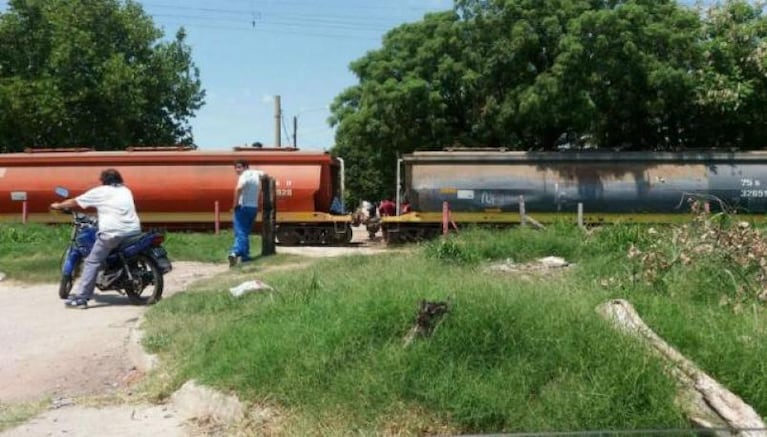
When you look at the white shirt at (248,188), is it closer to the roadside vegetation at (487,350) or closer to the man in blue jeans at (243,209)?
the man in blue jeans at (243,209)

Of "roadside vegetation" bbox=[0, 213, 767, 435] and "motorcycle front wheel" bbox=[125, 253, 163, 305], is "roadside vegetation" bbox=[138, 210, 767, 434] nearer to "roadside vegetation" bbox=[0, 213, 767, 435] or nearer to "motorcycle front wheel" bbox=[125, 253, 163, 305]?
"roadside vegetation" bbox=[0, 213, 767, 435]

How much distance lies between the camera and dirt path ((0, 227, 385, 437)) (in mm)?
5180

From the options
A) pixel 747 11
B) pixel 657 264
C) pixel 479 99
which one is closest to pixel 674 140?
pixel 747 11

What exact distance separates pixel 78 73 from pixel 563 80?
1750cm

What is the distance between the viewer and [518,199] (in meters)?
23.0

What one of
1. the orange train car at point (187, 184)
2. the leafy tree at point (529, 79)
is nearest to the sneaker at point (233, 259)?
the orange train car at point (187, 184)

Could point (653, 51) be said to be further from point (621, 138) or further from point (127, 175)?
point (127, 175)

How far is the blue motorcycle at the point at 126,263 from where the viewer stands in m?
9.57

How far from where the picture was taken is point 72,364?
7023 mm

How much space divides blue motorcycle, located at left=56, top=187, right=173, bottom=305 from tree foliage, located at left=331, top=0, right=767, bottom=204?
51.2 feet

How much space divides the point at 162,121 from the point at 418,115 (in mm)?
12794

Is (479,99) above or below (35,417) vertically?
above

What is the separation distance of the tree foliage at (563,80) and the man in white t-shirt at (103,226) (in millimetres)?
15742

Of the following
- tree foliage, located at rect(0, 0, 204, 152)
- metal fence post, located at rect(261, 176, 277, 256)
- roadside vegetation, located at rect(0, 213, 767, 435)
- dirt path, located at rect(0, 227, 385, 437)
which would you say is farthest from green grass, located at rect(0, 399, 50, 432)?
tree foliage, located at rect(0, 0, 204, 152)
